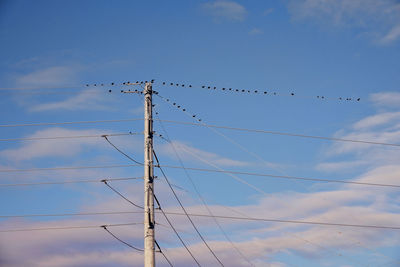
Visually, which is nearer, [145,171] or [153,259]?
[153,259]

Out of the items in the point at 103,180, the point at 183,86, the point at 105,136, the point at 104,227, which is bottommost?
the point at 104,227

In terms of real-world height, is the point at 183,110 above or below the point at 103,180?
above

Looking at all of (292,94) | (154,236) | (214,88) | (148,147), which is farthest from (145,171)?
(292,94)

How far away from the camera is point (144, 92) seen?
3516 centimetres

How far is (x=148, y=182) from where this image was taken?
3275cm

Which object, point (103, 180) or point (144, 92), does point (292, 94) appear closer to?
point (144, 92)

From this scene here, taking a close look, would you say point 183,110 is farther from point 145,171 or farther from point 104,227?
point 104,227

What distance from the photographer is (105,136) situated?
34406mm

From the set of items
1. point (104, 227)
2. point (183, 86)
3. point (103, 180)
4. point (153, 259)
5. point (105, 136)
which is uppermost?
point (183, 86)

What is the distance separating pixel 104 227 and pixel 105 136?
5350 mm

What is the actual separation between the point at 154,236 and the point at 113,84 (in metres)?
9.32

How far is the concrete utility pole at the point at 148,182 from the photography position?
103 ft

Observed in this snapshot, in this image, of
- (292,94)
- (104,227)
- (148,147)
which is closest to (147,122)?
(148,147)

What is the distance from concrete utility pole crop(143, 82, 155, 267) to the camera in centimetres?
3130
